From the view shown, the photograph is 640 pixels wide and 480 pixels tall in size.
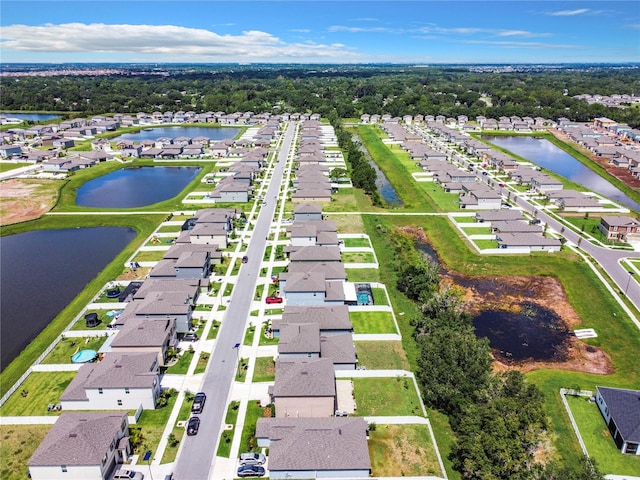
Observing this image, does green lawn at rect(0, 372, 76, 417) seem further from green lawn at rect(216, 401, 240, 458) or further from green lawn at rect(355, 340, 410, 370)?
green lawn at rect(355, 340, 410, 370)

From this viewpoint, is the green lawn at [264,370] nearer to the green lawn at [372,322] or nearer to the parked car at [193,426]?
the parked car at [193,426]

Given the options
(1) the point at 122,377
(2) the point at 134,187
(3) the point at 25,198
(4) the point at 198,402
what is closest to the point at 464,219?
(4) the point at 198,402

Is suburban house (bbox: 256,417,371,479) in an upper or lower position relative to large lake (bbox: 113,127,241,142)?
lower

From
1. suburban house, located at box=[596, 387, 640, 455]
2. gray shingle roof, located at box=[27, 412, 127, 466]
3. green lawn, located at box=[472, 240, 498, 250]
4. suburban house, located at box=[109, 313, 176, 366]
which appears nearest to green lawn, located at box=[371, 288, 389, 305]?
green lawn, located at box=[472, 240, 498, 250]

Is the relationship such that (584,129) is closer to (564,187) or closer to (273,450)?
(564,187)

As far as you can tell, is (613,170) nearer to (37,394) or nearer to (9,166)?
(37,394)

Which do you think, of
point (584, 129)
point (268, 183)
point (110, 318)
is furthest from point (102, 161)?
point (584, 129)

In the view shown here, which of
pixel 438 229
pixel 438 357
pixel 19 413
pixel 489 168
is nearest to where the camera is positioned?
pixel 19 413
